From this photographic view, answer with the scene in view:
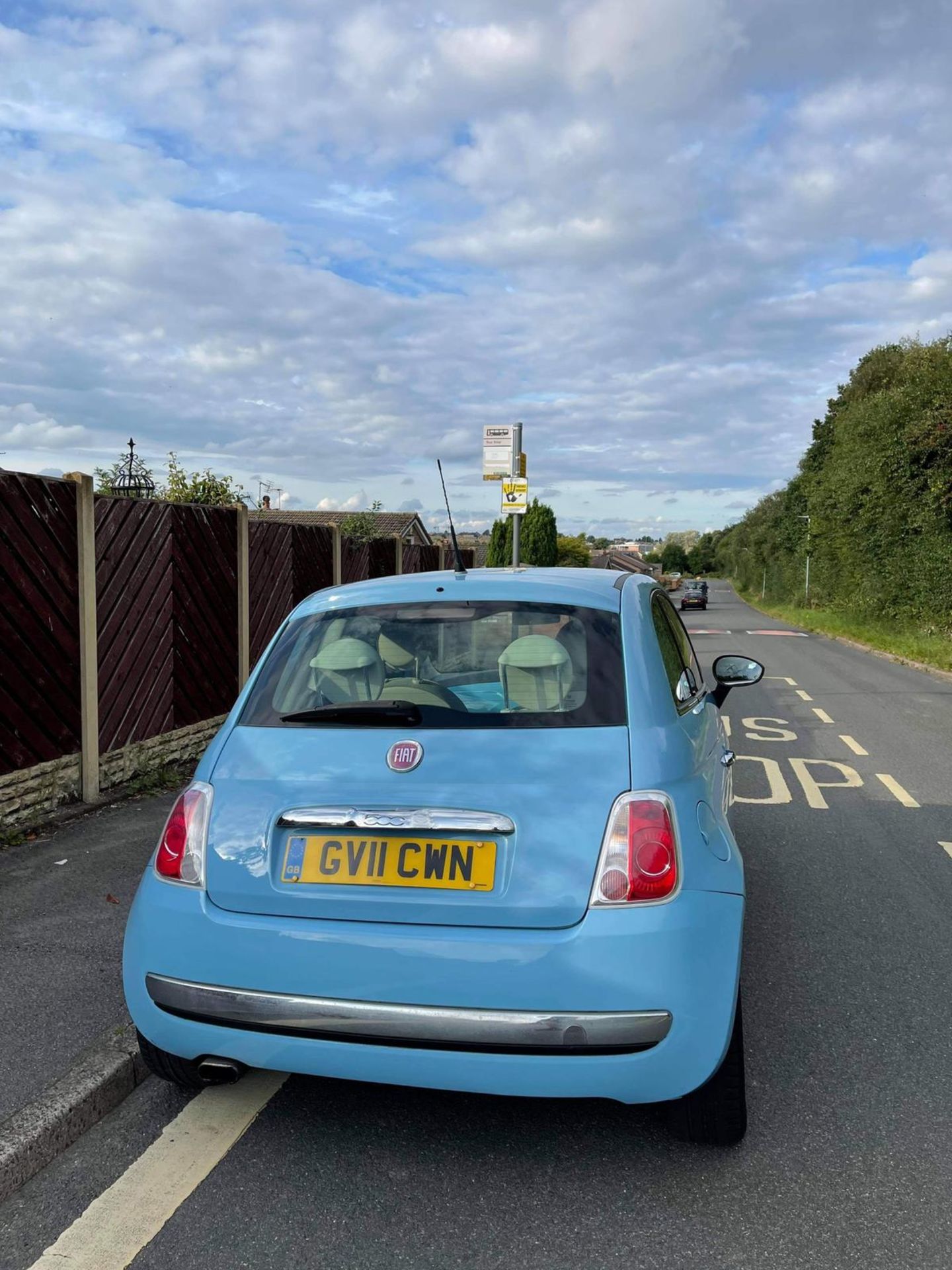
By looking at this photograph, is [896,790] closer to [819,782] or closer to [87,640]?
[819,782]

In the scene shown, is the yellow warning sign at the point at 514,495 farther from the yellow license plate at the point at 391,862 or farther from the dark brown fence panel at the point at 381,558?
the yellow license plate at the point at 391,862

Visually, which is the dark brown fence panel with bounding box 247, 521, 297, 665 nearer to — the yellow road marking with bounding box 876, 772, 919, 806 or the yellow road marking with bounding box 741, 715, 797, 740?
the yellow road marking with bounding box 741, 715, 797, 740

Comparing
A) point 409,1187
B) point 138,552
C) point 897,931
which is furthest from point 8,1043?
point 138,552

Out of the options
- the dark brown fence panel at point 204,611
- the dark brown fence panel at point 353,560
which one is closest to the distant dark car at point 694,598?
the dark brown fence panel at point 353,560

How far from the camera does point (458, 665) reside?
3.50 metres

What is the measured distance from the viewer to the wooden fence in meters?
5.62

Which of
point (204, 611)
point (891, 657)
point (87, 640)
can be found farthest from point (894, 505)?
point (87, 640)

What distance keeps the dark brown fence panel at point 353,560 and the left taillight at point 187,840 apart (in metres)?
8.85

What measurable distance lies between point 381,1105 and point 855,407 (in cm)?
3281

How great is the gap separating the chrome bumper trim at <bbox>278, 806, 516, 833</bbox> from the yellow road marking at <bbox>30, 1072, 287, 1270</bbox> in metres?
0.93

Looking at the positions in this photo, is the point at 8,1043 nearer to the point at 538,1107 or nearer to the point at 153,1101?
the point at 153,1101

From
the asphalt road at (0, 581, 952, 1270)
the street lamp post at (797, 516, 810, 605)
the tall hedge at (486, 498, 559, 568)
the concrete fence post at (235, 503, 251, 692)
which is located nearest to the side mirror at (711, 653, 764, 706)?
the asphalt road at (0, 581, 952, 1270)

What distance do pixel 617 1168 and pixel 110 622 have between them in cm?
508

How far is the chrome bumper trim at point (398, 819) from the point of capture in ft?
8.23
